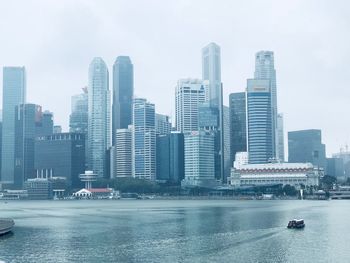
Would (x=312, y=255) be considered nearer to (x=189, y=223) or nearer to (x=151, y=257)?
(x=151, y=257)

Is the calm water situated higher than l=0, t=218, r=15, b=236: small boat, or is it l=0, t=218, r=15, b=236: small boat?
l=0, t=218, r=15, b=236: small boat

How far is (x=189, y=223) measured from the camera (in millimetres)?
128250

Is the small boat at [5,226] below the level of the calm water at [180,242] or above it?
above

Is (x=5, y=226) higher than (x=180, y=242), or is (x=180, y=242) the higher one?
(x=5, y=226)

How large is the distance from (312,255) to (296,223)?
33978mm

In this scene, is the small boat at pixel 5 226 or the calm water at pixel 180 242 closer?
the calm water at pixel 180 242

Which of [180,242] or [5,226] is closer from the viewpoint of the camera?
[180,242]

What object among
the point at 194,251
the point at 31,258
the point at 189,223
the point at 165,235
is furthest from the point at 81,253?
the point at 189,223

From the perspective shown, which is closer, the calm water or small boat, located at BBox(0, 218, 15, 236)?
the calm water

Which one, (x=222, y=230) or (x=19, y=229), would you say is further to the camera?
(x=19, y=229)

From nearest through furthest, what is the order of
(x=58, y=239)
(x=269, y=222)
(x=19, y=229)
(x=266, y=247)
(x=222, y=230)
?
(x=266, y=247) < (x=58, y=239) < (x=222, y=230) < (x=19, y=229) < (x=269, y=222)

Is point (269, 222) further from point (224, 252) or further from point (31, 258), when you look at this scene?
point (31, 258)

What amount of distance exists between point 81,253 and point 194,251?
50.9 feet

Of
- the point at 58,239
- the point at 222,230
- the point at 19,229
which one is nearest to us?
the point at 58,239
